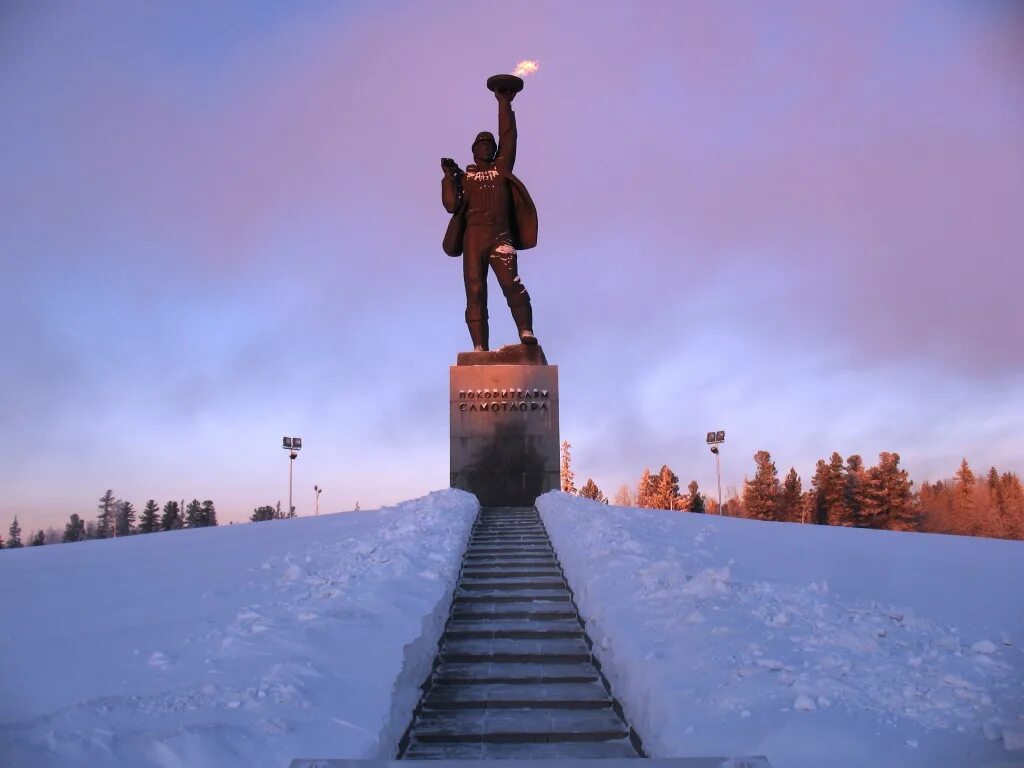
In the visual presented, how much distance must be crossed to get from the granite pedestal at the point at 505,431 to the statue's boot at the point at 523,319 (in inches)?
25.5

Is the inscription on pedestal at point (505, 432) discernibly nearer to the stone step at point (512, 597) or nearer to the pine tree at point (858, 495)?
the stone step at point (512, 597)

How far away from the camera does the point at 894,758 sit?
10.9 feet

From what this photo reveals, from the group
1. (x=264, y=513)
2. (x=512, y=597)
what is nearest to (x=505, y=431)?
(x=512, y=597)

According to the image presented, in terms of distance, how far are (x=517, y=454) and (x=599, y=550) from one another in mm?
6238

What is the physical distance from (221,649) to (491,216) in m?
10.9

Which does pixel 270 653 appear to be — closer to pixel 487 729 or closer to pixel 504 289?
pixel 487 729

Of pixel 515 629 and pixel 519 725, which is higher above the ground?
pixel 515 629

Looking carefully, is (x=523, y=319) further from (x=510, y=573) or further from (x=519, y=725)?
(x=519, y=725)

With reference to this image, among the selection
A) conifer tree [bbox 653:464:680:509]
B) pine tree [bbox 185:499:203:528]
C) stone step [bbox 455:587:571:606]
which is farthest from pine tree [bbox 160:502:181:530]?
stone step [bbox 455:587:571:606]

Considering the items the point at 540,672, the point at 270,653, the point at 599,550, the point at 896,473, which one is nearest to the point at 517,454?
the point at 599,550

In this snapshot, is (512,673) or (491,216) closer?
(512,673)

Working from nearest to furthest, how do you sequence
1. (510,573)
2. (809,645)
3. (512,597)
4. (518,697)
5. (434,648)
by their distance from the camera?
(809,645)
(518,697)
(434,648)
(512,597)
(510,573)

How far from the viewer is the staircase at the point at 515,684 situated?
4.38m

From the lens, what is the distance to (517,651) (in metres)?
5.56
